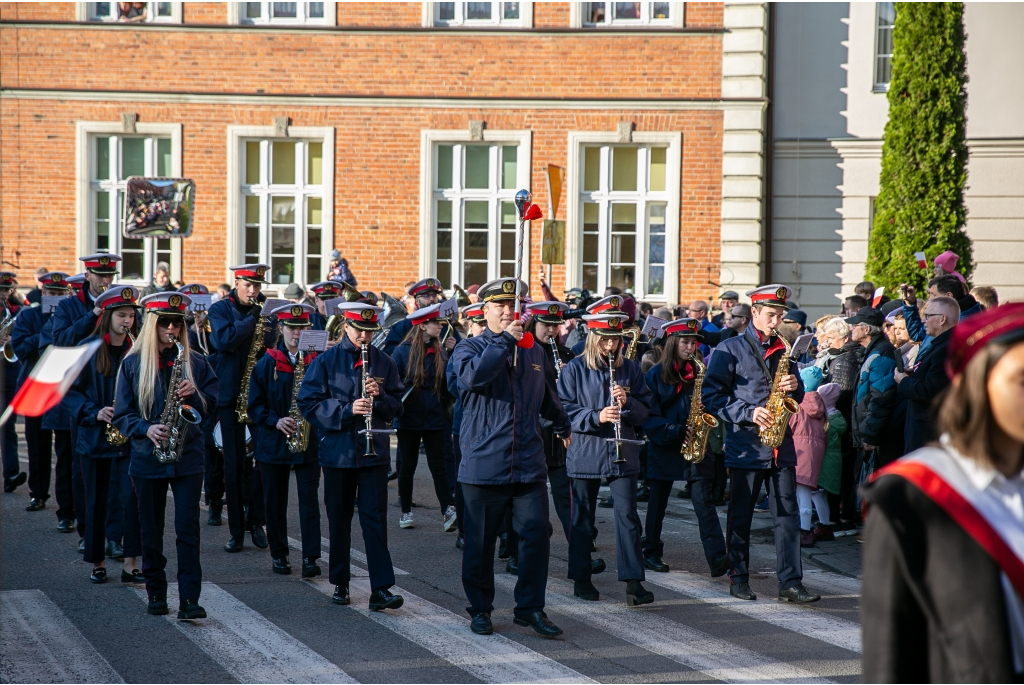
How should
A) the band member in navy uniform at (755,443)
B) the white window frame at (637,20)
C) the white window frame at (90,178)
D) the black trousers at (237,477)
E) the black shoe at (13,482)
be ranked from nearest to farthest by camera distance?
the band member in navy uniform at (755,443)
the black trousers at (237,477)
the black shoe at (13,482)
the white window frame at (637,20)
the white window frame at (90,178)

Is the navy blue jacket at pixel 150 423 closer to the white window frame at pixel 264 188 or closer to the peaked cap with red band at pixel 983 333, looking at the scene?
the peaked cap with red band at pixel 983 333

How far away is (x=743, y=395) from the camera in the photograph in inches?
316

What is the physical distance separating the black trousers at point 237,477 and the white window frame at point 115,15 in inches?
509

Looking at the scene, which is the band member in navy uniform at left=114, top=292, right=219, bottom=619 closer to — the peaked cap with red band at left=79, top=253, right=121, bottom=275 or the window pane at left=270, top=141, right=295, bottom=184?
the peaked cap with red band at left=79, top=253, right=121, bottom=275

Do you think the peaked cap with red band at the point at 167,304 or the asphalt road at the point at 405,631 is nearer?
the asphalt road at the point at 405,631

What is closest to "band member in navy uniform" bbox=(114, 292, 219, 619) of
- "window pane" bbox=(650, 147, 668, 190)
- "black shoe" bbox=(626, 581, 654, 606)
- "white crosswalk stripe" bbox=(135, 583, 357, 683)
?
"white crosswalk stripe" bbox=(135, 583, 357, 683)

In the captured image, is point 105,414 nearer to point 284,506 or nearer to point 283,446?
point 283,446

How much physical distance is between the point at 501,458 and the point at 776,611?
88.3 inches

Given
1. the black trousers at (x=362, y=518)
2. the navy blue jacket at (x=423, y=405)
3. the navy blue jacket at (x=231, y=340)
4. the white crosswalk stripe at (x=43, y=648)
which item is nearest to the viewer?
the white crosswalk stripe at (x=43, y=648)

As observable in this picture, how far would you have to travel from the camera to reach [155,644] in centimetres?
644

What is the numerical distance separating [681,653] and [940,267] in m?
6.81

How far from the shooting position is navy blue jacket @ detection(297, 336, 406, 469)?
25.0 ft

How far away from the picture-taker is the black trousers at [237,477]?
9.35 metres

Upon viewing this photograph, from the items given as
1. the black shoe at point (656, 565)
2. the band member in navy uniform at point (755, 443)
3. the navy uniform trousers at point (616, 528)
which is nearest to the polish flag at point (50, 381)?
the navy uniform trousers at point (616, 528)
